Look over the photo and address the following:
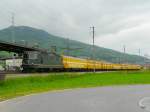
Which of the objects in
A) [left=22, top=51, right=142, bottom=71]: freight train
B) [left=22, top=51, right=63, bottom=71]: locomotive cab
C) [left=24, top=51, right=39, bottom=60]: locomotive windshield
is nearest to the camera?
[left=24, top=51, right=39, bottom=60]: locomotive windshield

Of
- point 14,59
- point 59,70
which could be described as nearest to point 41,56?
point 59,70

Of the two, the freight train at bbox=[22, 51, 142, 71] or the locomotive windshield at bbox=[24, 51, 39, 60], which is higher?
the locomotive windshield at bbox=[24, 51, 39, 60]

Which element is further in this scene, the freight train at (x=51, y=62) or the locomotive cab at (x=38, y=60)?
the freight train at (x=51, y=62)

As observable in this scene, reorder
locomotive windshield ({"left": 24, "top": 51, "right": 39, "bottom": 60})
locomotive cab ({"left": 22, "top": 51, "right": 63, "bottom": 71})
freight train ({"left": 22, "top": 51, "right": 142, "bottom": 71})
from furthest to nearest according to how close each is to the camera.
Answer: freight train ({"left": 22, "top": 51, "right": 142, "bottom": 71})
locomotive cab ({"left": 22, "top": 51, "right": 63, "bottom": 71})
locomotive windshield ({"left": 24, "top": 51, "right": 39, "bottom": 60})

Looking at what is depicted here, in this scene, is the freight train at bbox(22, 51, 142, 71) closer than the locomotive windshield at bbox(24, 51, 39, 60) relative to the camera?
No

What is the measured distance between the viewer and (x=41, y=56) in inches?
2359

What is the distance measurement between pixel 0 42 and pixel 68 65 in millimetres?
27284

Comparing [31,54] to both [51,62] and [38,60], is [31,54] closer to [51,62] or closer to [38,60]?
[38,60]

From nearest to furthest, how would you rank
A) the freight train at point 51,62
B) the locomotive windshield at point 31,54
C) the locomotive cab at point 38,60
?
the locomotive windshield at point 31,54 → the locomotive cab at point 38,60 → the freight train at point 51,62

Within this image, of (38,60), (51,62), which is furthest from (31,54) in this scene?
(51,62)

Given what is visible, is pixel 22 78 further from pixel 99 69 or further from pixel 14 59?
pixel 99 69

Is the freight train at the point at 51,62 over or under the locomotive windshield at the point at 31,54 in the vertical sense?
under

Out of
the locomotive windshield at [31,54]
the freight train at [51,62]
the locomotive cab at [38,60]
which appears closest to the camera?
the locomotive windshield at [31,54]

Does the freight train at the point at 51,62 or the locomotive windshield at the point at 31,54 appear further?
the freight train at the point at 51,62
